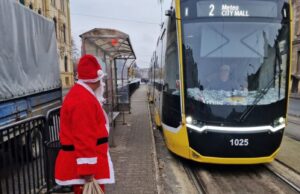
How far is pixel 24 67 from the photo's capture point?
6457 mm

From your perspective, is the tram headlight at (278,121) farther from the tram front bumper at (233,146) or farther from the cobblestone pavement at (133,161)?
the cobblestone pavement at (133,161)

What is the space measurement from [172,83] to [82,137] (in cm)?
414

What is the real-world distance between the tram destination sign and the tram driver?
1118 millimetres

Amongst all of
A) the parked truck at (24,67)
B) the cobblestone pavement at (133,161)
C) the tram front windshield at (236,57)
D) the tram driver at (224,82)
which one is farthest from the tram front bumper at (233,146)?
the parked truck at (24,67)

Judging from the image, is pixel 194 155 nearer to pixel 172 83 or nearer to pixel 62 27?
pixel 172 83

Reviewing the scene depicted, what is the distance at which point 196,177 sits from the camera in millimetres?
5777

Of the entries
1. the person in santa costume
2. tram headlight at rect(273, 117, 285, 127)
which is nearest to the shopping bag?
the person in santa costume

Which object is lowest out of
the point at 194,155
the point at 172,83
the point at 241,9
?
the point at 194,155

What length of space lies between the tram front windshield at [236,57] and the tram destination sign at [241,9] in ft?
0.10

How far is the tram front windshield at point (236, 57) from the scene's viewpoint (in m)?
5.86

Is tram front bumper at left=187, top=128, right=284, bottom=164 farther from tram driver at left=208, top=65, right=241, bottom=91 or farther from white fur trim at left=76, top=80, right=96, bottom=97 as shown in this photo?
white fur trim at left=76, top=80, right=96, bottom=97

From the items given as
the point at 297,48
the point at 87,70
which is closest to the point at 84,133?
the point at 87,70

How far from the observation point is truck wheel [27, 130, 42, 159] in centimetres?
441

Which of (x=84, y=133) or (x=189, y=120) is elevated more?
(x=84, y=133)
